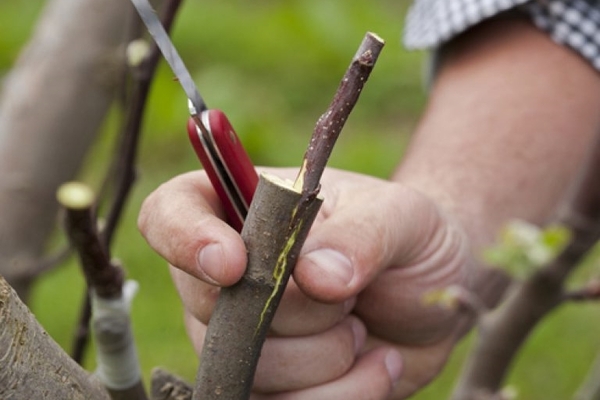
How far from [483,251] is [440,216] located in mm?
116

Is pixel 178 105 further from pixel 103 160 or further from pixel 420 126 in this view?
pixel 420 126

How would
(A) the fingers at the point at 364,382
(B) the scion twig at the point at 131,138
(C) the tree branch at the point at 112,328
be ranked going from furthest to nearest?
1. (B) the scion twig at the point at 131,138
2. (A) the fingers at the point at 364,382
3. (C) the tree branch at the point at 112,328

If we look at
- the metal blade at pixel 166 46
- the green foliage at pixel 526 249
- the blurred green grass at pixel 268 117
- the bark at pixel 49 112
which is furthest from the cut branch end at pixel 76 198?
the blurred green grass at pixel 268 117

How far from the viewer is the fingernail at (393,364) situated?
3.06 feet

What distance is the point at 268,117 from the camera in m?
Result: 3.27

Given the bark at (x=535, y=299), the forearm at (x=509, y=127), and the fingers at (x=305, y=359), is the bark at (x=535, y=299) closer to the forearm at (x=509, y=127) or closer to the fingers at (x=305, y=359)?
the forearm at (x=509, y=127)

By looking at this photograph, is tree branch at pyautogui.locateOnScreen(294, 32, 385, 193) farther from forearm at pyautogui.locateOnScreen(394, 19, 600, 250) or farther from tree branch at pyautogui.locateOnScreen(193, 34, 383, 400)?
forearm at pyautogui.locateOnScreen(394, 19, 600, 250)

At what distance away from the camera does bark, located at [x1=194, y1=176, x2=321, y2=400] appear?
585 mm

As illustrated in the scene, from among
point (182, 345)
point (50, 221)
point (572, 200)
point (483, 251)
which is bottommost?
point (182, 345)

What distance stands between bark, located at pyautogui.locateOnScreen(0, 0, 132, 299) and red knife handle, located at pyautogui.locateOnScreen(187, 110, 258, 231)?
67cm

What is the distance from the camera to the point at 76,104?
1.42 metres

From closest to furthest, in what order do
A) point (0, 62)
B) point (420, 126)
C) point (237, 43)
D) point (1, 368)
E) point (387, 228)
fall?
point (1, 368) → point (387, 228) → point (420, 126) → point (0, 62) → point (237, 43)

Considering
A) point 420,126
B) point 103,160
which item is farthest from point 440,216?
point 103,160

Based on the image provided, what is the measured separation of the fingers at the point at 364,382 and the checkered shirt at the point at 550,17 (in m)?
0.52
